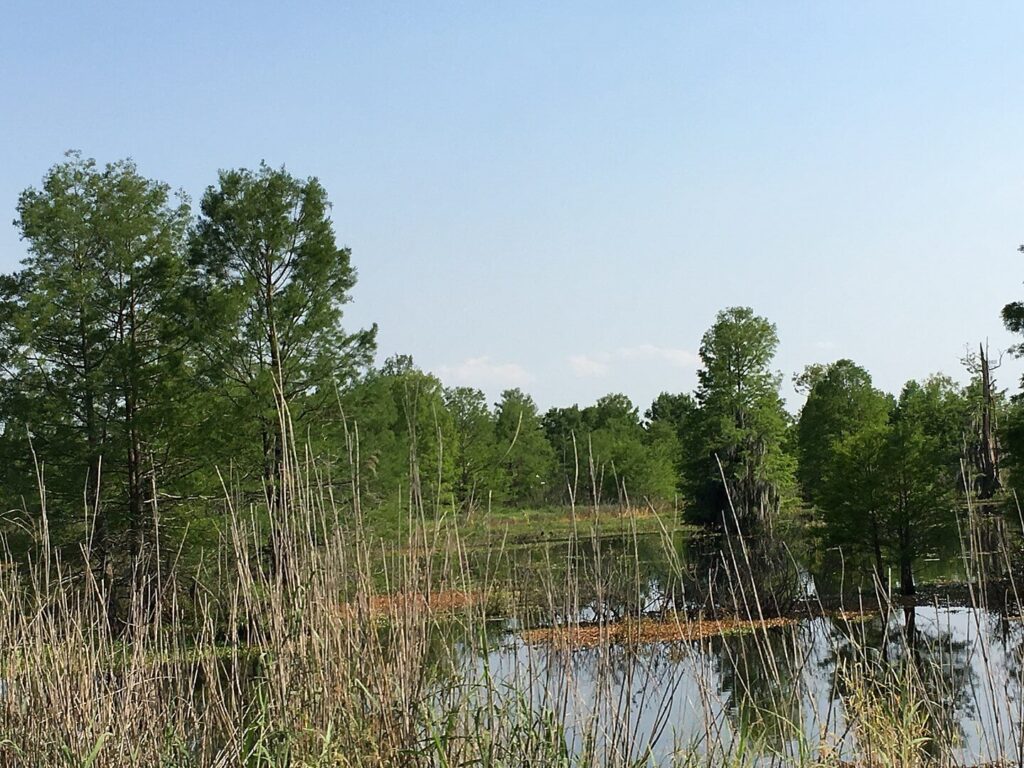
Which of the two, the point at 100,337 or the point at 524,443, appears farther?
the point at 524,443

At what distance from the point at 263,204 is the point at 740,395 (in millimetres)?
26181

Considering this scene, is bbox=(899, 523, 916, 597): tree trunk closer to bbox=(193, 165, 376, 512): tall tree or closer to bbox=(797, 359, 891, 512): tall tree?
bbox=(193, 165, 376, 512): tall tree

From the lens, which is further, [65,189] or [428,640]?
[65,189]

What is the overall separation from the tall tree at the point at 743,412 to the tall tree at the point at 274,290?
72.4ft

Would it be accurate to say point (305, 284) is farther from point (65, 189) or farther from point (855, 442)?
point (855, 442)

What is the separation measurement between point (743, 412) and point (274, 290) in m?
26.0

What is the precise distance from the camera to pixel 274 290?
21.3 m

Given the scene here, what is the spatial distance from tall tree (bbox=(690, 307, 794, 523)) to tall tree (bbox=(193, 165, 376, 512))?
2208cm

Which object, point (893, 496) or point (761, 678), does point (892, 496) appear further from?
point (761, 678)

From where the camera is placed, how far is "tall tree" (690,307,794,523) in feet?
135

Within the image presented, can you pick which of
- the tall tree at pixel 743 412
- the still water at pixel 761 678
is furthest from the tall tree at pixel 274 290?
the tall tree at pixel 743 412

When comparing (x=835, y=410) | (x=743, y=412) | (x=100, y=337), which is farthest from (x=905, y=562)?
(x=835, y=410)

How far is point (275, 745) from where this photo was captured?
3.79 metres

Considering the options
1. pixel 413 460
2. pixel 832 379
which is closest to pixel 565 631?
pixel 413 460
